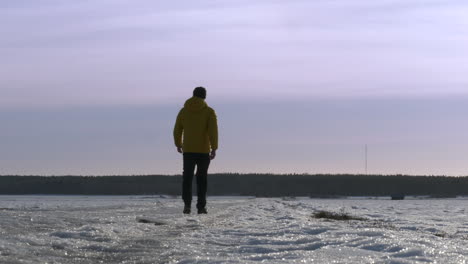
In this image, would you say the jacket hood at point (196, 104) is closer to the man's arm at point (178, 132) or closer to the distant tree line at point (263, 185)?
the man's arm at point (178, 132)

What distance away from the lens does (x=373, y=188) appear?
188ft

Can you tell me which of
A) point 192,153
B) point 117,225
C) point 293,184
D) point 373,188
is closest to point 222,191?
point 293,184

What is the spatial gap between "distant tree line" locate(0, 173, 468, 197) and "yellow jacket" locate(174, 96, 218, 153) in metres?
35.0

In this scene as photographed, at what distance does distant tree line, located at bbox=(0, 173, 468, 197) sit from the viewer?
52531 millimetres

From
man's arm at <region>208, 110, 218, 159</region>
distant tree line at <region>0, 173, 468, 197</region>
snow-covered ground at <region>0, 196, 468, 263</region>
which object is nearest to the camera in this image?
snow-covered ground at <region>0, 196, 468, 263</region>

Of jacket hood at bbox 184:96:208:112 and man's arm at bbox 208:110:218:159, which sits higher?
jacket hood at bbox 184:96:208:112

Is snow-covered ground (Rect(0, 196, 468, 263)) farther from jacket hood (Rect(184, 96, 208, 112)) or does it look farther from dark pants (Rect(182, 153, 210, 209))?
jacket hood (Rect(184, 96, 208, 112))

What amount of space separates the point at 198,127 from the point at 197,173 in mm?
766

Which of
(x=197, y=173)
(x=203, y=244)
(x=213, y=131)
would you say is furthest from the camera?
(x=197, y=173)

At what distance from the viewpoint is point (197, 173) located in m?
13.8

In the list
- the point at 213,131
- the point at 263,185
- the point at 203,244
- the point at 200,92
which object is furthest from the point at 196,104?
the point at 263,185

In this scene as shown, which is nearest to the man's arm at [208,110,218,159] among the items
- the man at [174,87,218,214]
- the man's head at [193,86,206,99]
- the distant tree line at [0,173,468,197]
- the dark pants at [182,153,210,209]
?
the man at [174,87,218,214]

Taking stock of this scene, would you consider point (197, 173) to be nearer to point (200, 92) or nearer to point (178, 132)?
point (178, 132)

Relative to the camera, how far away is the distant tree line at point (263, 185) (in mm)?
52531
